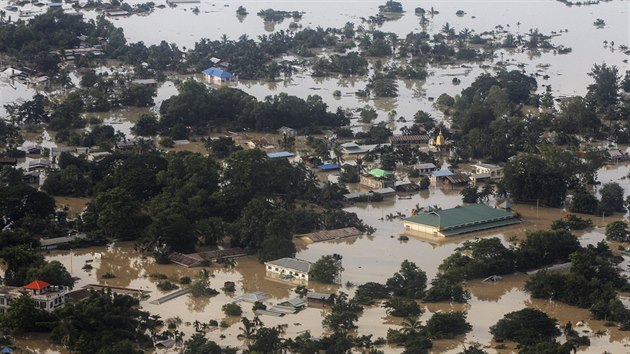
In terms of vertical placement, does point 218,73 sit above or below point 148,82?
above

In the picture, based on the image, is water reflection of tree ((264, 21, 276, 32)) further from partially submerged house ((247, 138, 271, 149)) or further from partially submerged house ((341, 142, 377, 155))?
partially submerged house ((341, 142, 377, 155))

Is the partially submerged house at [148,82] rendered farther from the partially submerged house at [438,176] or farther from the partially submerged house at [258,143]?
the partially submerged house at [438,176]

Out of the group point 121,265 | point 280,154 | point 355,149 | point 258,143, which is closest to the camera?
point 121,265

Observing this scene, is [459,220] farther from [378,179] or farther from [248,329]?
[248,329]

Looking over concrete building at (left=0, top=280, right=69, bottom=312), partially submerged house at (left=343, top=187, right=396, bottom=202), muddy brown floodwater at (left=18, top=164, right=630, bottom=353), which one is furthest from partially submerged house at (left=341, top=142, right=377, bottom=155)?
concrete building at (left=0, top=280, right=69, bottom=312)

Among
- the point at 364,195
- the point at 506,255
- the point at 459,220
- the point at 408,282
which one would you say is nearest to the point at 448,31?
the point at 364,195

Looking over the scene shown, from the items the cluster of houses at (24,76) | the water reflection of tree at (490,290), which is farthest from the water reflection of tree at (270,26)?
the water reflection of tree at (490,290)

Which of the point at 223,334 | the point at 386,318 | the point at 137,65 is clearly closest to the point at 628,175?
the point at 386,318

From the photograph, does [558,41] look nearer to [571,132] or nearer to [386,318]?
[571,132]
